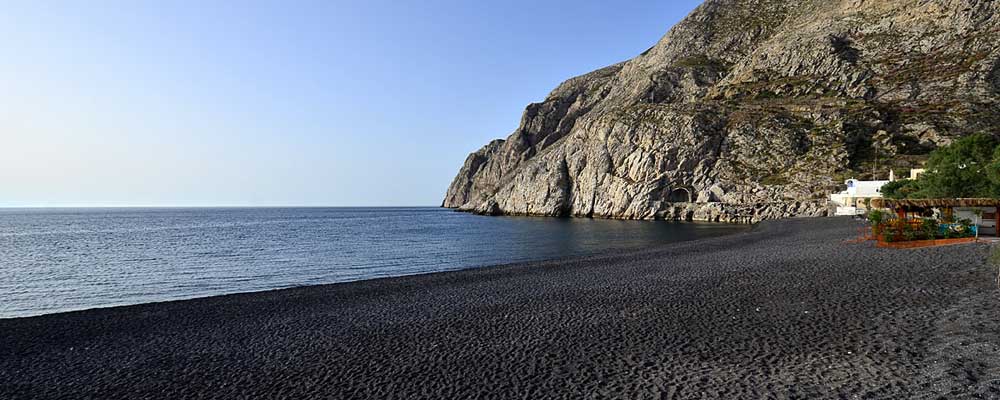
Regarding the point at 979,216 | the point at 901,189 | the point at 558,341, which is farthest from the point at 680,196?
the point at 558,341

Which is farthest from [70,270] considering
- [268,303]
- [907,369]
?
[907,369]

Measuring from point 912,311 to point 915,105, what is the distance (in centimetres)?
9953

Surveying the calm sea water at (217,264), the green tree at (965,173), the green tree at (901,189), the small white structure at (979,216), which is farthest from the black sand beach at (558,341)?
the green tree at (901,189)

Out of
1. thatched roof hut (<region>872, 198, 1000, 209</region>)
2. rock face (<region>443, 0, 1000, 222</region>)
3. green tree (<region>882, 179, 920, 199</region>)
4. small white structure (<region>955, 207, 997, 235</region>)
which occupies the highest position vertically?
rock face (<region>443, 0, 1000, 222</region>)

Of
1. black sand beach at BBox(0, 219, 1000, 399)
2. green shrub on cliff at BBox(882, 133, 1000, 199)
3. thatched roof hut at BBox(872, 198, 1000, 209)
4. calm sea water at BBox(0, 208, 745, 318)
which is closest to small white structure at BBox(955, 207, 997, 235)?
thatched roof hut at BBox(872, 198, 1000, 209)

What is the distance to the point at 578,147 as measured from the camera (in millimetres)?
126375

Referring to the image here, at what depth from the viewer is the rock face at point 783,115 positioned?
82.8 meters

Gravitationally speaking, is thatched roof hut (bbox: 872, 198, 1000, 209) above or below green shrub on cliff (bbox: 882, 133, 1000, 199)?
below

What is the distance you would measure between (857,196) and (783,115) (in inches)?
1182

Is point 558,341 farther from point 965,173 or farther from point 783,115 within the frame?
point 783,115

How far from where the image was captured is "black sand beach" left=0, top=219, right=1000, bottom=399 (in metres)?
9.44

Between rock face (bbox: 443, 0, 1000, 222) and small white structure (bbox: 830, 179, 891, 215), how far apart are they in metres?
5.61

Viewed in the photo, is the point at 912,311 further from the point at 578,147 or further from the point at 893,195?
the point at 578,147

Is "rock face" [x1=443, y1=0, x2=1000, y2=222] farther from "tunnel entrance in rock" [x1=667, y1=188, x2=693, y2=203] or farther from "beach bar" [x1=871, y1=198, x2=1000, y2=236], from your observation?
"beach bar" [x1=871, y1=198, x2=1000, y2=236]
